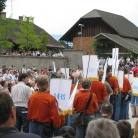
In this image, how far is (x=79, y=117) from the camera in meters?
8.34

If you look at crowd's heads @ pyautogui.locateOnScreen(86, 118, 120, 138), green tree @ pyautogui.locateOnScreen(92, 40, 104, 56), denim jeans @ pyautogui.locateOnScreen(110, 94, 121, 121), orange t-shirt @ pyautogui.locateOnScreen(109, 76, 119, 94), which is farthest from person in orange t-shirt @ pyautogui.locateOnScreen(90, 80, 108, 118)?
green tree @ pyautogui.locateOnScreen(92, 40, 104, 56)

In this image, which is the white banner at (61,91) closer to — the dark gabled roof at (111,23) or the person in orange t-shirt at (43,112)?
the person in orange t-shirt at (43,112)

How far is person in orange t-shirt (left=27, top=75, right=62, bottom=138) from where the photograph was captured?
7.05 m

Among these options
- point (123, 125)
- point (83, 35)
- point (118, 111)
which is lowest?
point (118, 111)

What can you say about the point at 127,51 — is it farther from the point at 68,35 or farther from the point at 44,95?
the point at 44,95

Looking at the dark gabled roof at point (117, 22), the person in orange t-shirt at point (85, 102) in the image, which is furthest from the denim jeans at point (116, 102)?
the dark gabled roof at point (117, 22)

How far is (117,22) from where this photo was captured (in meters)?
67.4

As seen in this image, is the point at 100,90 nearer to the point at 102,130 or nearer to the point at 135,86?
the point at 135,86

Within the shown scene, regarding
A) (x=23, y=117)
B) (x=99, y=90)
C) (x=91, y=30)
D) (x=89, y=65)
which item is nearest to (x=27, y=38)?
(x=91, y=30)

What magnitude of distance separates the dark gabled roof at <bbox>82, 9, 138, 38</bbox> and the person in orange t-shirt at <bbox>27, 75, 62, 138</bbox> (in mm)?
53536

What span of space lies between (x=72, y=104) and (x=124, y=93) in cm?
489

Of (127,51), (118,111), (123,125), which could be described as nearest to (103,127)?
(123,125)

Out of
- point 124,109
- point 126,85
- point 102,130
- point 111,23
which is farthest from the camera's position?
point 111,23

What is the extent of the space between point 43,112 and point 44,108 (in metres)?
0.08
